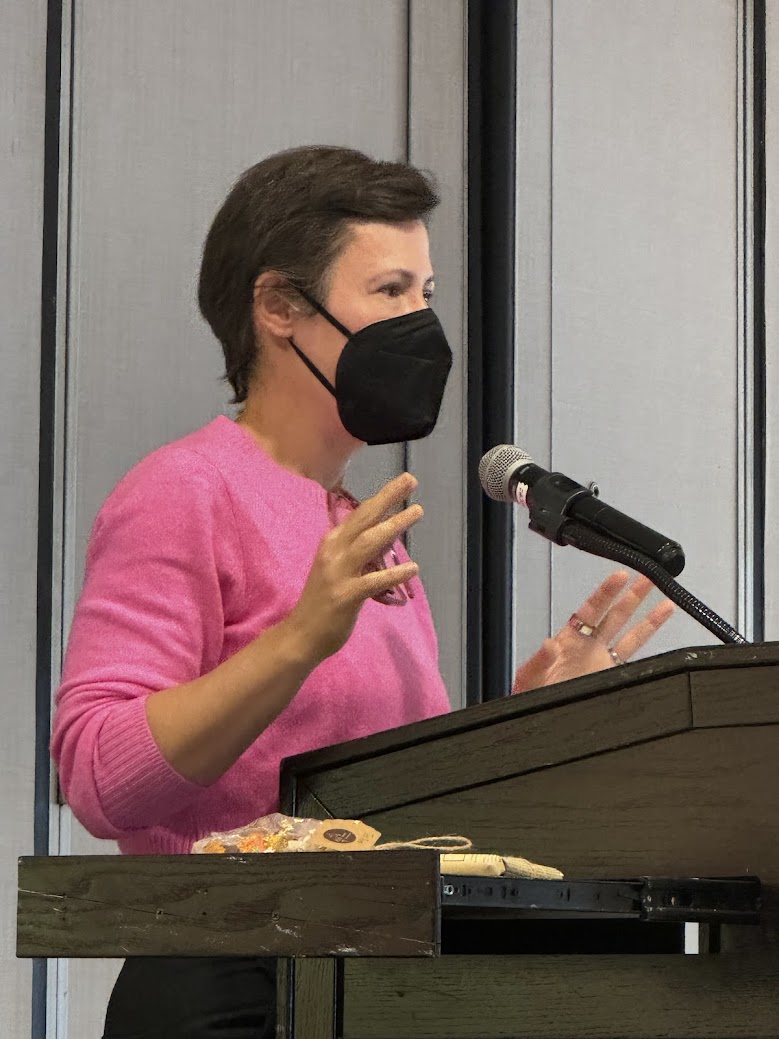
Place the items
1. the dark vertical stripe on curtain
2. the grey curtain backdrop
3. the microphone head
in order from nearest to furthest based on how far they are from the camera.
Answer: the microphone head, the grey curtain backdrop, the dark vertical stripe on curtain

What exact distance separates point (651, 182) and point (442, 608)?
93cm

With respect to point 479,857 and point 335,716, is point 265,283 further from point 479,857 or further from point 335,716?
point 479,857

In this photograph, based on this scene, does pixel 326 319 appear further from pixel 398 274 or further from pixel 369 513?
pixel 369 513

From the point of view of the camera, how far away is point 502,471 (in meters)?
1.52

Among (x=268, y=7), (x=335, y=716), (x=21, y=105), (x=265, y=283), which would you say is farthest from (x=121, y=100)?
(x=335, y=716)

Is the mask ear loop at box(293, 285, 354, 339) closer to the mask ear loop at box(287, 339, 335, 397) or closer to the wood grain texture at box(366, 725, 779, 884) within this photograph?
the mask ear loop at box(287, 339, 335, 397)

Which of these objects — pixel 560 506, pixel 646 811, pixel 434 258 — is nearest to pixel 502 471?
pixel 560 506

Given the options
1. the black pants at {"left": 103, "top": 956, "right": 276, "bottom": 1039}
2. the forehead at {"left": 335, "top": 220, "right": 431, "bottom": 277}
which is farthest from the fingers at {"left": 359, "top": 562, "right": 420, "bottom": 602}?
the forehead at {"left": 335, "top": 220, "right": 431, "bottom": 277}

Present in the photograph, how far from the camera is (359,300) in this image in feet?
5.44

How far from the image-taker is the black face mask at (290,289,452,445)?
1625 millimetres

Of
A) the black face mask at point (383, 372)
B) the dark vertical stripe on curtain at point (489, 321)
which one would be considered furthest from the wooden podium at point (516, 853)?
the dark vertical stripe on curtain at point (489, 321)

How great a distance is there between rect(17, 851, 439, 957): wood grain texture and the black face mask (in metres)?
0.71

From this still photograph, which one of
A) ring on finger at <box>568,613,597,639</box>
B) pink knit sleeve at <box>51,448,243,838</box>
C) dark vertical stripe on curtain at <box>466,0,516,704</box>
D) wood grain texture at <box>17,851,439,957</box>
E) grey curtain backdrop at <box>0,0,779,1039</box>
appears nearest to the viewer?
wood grain texture at <box>17,851,439,957</box>

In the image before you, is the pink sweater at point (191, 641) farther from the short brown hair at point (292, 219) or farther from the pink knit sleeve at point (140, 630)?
the short brown hair at point (292, 219)
